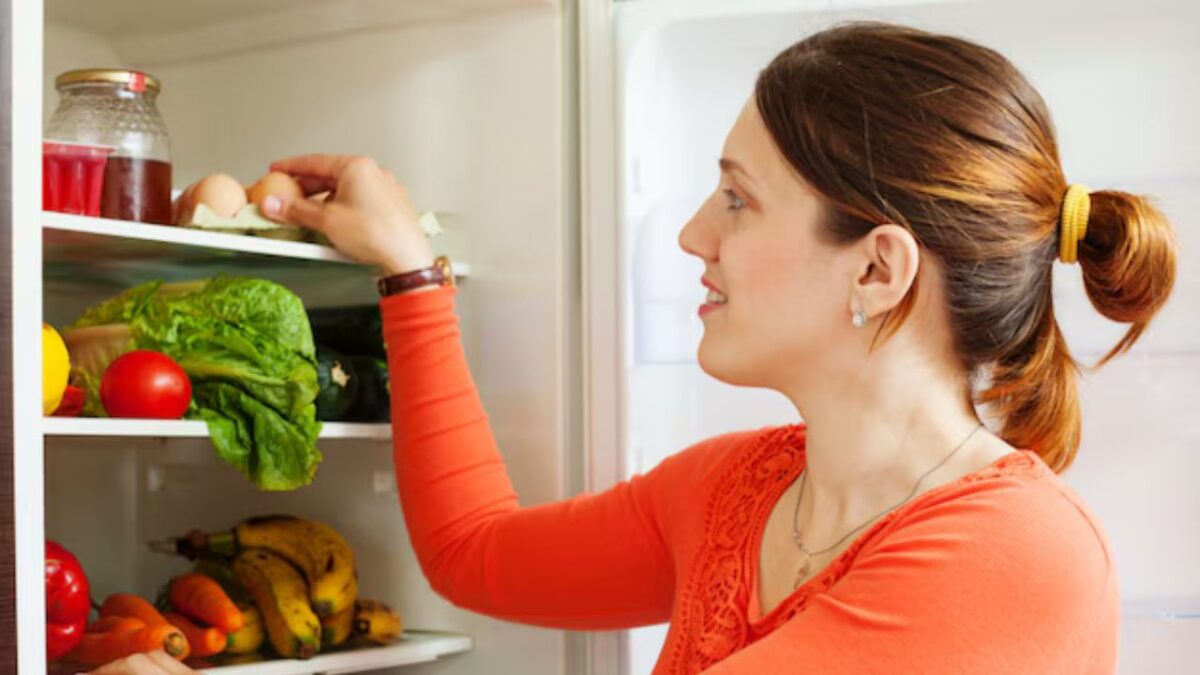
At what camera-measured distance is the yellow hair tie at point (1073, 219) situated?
1283 millimetres

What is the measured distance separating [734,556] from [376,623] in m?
0.51

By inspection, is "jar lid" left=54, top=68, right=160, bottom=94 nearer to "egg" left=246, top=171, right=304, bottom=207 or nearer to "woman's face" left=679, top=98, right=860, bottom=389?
"egg" left=246, top=171, right=304, bottom=207

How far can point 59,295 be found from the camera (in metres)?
1.82

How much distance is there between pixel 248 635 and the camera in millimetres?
1626

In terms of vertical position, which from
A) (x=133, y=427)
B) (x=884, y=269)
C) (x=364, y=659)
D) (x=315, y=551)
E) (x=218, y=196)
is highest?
(x=218, y=196)

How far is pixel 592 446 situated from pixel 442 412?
0.59ft


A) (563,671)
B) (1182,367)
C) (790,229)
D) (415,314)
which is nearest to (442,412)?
(415,314)

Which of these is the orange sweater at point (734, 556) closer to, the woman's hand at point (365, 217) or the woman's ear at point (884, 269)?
the woman's hand at point (365, 217)

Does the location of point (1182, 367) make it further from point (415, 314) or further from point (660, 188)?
point (415, 314)

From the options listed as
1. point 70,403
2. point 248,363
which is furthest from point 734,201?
point 70,403

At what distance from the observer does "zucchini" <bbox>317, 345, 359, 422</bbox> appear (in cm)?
159

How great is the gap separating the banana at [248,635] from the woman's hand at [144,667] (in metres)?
0.27

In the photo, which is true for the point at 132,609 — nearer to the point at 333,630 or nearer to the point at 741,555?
the point at 333,630

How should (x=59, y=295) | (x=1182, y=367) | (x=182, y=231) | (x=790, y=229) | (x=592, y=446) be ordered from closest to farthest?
1. (x=790, y=229)
2. (x=182, y=231)
3. (x=1182, y=367)
4. (x=592, y=446)
5. (x=59, y=295)
